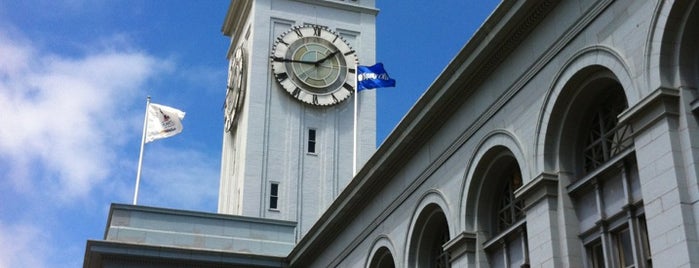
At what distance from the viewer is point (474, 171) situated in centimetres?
2405

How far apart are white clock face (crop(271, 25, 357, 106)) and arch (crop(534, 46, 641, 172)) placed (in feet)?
101

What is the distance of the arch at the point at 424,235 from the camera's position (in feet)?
89.0

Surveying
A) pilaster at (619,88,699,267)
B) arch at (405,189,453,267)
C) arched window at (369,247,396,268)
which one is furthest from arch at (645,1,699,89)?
arched window at (369,247,396,268)

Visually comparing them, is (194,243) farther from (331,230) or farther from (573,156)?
(573,156)

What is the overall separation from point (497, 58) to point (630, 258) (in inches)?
262

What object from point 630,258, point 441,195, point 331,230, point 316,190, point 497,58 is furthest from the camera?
point 316,190

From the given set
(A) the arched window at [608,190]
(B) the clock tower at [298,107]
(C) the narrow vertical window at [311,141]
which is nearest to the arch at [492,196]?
(A) the arched window at [608,190]

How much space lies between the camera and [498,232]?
24.0 m

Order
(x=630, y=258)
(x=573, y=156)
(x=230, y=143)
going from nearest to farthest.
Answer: (x=630, y=258) → (x=573, y=156) → (x=230, y=143)

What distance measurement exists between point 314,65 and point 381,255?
2300 cm

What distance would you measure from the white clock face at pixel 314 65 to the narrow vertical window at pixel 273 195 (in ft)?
16.1

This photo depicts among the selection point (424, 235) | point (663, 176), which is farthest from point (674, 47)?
point (424, 235)

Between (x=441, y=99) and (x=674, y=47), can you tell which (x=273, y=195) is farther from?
(x=674, y=47)

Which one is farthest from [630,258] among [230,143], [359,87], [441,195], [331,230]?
[230,143]
